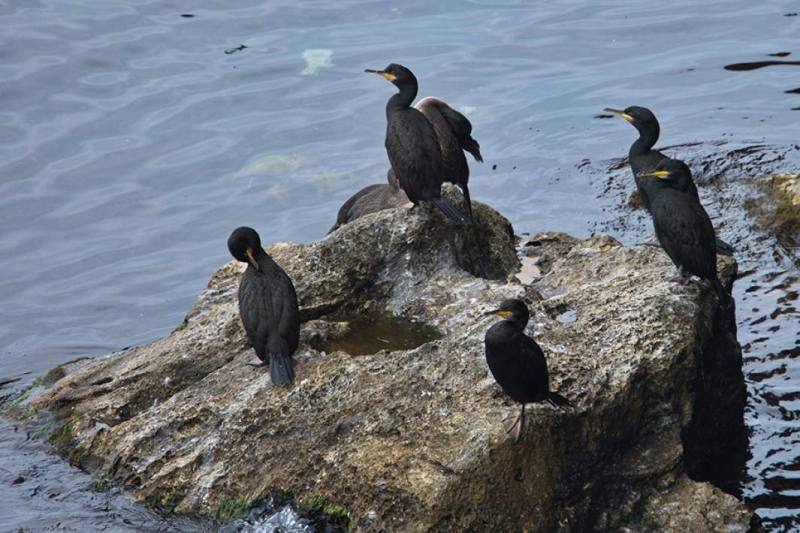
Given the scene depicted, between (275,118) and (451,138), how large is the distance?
18.6 feet

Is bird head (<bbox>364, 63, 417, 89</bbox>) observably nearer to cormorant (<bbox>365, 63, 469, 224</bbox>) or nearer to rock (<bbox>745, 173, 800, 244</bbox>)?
cormorant (<bbox>365, 63, 469, 224</bbox>)

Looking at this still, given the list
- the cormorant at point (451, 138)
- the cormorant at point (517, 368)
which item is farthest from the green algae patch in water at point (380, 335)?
the cormorant at point (451, 138)

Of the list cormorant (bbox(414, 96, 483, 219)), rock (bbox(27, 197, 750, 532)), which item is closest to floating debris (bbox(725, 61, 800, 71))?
cormorant (bbox(414, 96, 483, 219))

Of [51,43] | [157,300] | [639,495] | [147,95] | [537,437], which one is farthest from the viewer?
[51,43]

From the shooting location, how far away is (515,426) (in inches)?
205

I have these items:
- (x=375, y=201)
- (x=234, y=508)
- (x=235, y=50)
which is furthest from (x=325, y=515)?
(x=235, y=50)

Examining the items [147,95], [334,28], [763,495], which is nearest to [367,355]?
[763,495]

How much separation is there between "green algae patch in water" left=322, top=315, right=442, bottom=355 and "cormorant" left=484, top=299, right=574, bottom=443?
50.5 inches

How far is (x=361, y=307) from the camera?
284 inches

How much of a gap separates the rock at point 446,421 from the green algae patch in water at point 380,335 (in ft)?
0.33

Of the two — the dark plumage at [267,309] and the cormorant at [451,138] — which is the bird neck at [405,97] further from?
the dark plumage at [267,309]

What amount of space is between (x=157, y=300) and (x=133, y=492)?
5352mm

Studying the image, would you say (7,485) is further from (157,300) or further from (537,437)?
(157,300)

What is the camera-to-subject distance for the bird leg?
5.20 meters
